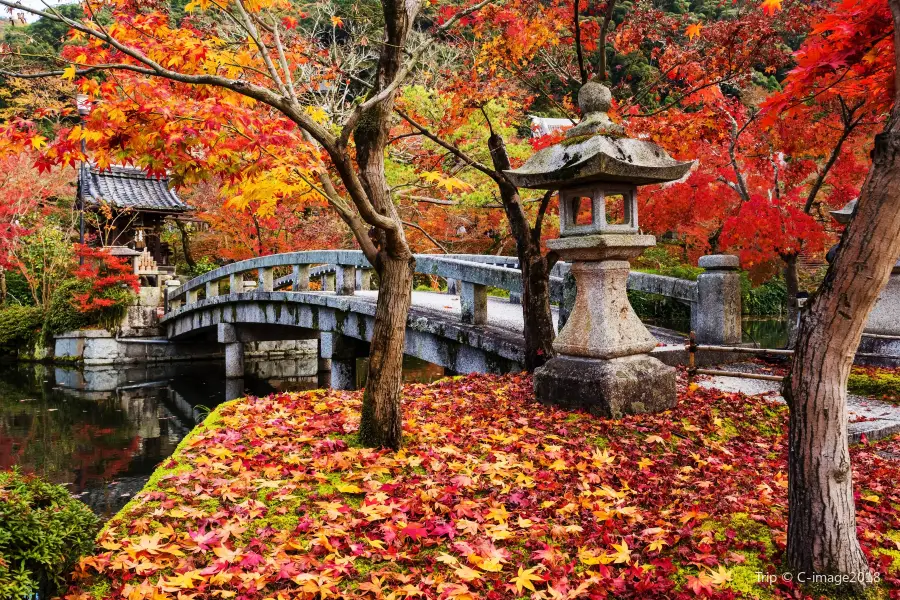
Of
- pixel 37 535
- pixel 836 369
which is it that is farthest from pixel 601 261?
pixel 37 535

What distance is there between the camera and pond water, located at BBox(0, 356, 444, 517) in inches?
383

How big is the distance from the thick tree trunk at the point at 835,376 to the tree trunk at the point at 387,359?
2.78 meters

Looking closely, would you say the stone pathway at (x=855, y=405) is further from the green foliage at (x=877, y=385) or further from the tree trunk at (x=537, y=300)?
the tree trunk at (x=537, y=300)

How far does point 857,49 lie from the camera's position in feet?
14.3

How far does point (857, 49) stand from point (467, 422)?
4.04 metres

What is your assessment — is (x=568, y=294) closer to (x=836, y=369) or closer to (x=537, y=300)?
(x=537, y=300)

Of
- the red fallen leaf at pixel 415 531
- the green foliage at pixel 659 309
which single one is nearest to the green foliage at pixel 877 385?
the red fallen leaf at pixel 415 531

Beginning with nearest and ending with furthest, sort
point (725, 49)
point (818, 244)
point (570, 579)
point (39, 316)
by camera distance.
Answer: point (570, 579) → point (725, 49) → point (818, 244) → point (39, 316)

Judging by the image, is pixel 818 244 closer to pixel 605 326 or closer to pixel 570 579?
pixel 605 326

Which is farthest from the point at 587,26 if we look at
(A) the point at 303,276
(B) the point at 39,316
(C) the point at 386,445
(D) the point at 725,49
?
(B) the point at 39,316

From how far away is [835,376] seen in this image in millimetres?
2625

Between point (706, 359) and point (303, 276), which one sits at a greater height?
point (303, 276)

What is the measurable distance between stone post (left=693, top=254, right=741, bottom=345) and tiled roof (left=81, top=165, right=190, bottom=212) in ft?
65.9

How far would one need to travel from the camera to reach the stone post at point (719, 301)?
24.4ft
